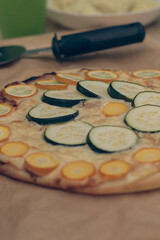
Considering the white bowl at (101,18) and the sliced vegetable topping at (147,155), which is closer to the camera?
the sliced vegetable topping at (147,155)

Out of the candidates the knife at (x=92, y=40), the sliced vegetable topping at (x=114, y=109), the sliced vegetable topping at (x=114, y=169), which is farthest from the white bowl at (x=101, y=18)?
the sliced vegetable topping at (x=114, y=169)

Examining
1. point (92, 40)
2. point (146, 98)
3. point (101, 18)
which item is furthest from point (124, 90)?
point (101, 18)

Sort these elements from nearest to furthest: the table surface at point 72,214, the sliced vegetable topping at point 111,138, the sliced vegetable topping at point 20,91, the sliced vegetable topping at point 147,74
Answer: the table surface at point 72,214 < the sliced vegetable topping at point 111,138 < the sliced vegetable topping at point 20,91 < the sliced vegetable topping at point 147,74

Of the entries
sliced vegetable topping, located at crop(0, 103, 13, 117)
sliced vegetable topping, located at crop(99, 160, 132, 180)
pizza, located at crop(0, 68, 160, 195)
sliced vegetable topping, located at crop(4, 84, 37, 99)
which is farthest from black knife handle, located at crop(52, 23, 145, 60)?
sliced vegetable topping, located at crop(99, 160, 132, 180)

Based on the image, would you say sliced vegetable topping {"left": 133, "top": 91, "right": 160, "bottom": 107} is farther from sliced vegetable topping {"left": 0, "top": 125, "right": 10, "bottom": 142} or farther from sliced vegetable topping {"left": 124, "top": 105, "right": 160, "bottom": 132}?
sliced vegetable topping {"left": 0, "top": 125, "right": 10, "bottom": 142}

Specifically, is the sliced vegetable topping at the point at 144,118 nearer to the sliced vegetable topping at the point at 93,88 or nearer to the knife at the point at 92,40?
the sliced vegetable topping at the point at 93,88
